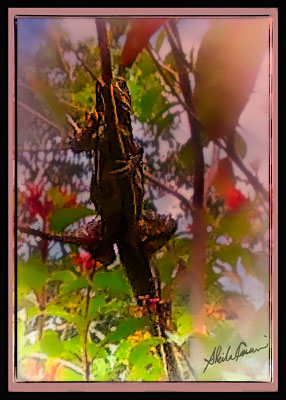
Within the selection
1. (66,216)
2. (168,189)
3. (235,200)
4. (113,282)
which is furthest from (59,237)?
(235,200)

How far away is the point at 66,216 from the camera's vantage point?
137cm

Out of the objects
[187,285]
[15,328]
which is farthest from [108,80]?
[15,328]

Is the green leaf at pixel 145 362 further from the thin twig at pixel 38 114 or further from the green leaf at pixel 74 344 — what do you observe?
the thin twig at pixel 38 114

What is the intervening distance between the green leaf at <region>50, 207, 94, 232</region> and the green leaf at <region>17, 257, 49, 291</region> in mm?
83

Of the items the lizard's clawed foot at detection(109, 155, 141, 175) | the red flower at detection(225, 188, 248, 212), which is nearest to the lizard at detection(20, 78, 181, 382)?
the lizard's clawed foot at detection(109, 155, 141, 175)

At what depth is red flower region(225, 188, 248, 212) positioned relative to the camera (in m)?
1.38

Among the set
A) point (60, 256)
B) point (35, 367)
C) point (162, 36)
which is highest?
point (162, 36)

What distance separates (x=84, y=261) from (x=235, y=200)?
1.18 ft

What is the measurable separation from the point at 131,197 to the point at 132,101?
0.69 feet

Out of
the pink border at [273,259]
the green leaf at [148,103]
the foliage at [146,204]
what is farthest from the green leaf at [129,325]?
the green leaf at [148,103]

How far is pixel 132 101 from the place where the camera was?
137 cm

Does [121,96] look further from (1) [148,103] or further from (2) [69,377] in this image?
(2) [69,377]

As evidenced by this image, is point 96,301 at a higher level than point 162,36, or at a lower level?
lower

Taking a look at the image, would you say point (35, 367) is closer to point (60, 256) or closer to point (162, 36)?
point (60, 256)
